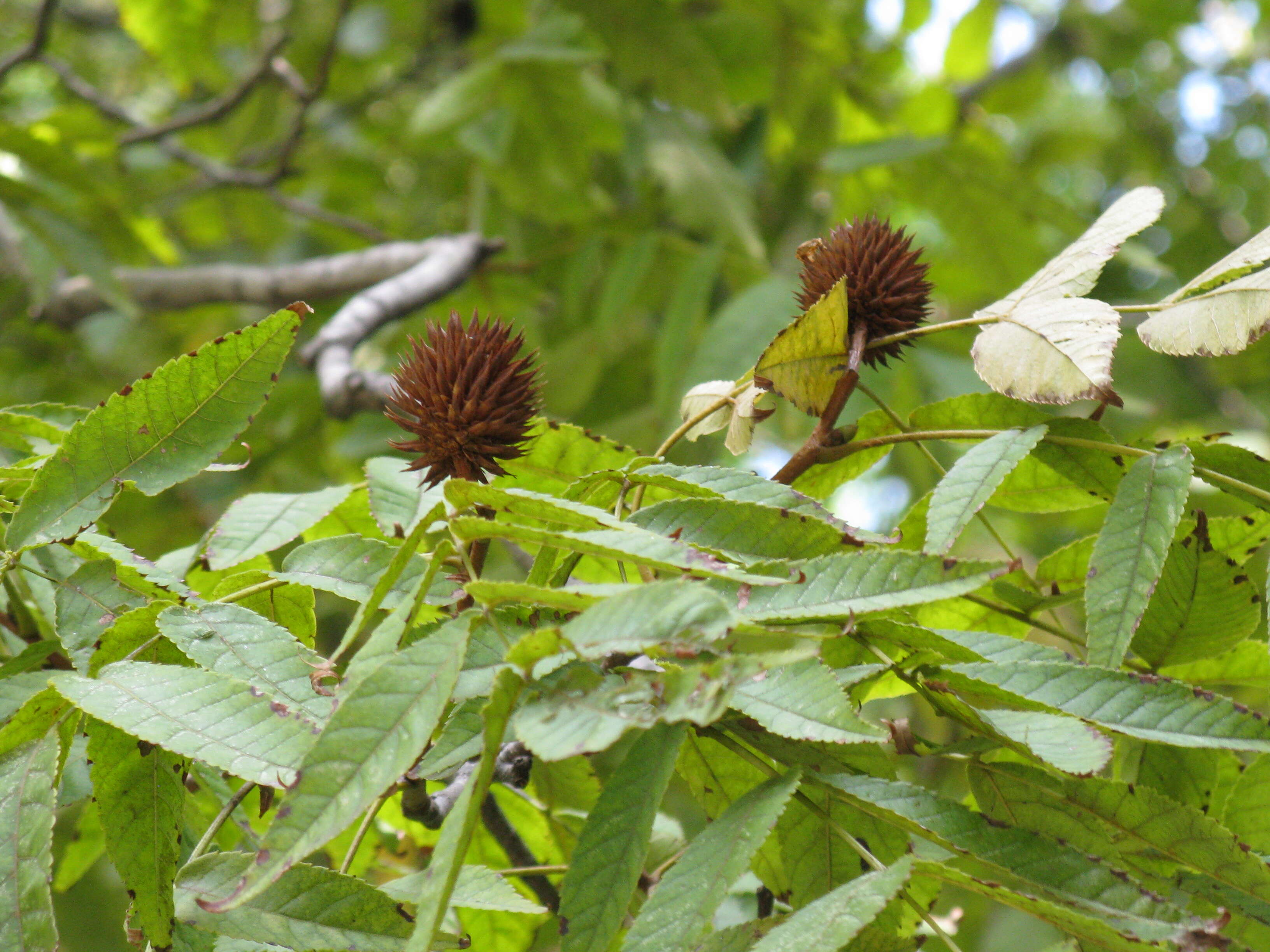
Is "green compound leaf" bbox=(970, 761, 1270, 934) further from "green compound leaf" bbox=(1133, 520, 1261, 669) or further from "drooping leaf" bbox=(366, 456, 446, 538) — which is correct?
"drooping leaf" bbox=(366, 456, 446, 538)

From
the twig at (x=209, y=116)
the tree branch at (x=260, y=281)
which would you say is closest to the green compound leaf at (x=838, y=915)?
the tree branch at (x=260, y=281)

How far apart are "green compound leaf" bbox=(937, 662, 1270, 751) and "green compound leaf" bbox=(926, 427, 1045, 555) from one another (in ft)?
0.30

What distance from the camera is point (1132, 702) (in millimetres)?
647

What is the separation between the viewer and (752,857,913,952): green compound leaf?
539 millimetres

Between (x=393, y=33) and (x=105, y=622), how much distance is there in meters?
3.27

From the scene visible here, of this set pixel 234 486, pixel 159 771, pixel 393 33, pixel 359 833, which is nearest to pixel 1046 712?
pixel 359 833

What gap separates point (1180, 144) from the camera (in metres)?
4.11

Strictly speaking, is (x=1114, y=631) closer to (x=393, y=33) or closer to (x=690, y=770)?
(x=690, y=770)

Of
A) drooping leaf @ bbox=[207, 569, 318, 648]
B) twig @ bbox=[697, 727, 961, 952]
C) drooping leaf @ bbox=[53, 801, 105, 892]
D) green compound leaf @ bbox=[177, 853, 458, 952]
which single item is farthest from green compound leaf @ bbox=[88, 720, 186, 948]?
drooping leaf @ bbox=[53, 801, 105, 892]

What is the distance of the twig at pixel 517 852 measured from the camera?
105 centimetres

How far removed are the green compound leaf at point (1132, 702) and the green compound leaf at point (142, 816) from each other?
53cm

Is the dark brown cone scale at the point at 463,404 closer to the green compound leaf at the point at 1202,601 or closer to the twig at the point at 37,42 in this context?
the green compound leaf at the point at 1202,601

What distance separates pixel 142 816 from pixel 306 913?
14 centimetres

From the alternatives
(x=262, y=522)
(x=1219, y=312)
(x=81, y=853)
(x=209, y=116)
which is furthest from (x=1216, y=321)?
(x=209, y=116)
